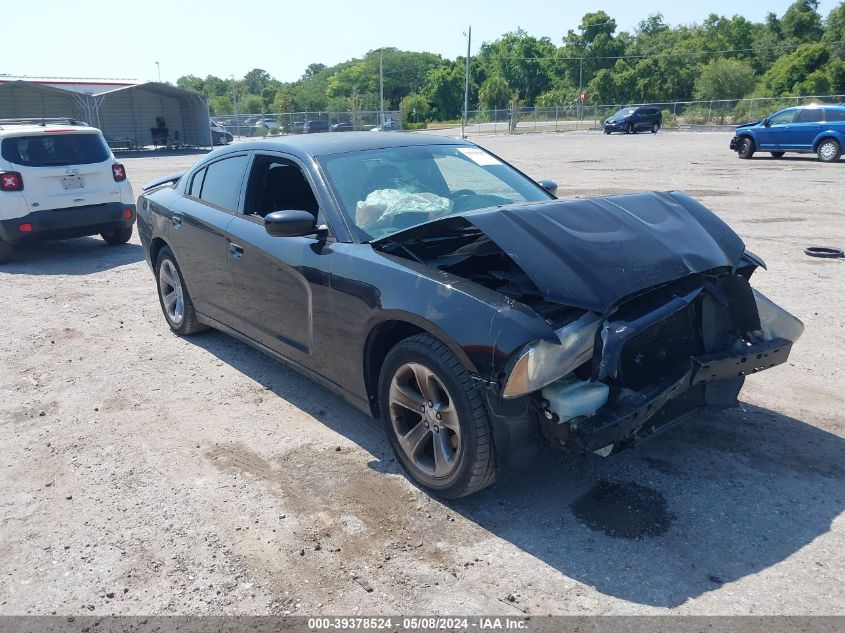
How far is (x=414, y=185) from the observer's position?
4578 millimetres

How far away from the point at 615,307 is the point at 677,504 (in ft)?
3.41

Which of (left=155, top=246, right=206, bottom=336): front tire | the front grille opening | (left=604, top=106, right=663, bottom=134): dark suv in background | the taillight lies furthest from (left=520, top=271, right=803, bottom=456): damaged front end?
(left=604, top=106, right=663, bottom=134): dark suv in background

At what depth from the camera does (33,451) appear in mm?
4336

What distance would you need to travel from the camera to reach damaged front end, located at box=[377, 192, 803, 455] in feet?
10.2

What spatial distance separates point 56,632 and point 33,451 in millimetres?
1869

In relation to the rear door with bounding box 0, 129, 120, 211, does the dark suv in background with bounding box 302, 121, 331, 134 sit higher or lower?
lower

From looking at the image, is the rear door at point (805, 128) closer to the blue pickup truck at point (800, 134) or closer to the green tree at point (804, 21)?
the blue pickup truck at point (800, 134)

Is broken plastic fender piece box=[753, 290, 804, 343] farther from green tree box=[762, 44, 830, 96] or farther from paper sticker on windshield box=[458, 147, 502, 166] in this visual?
green tree box=[762, 44, 830, 96]

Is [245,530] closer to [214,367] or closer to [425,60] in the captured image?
[214,367]

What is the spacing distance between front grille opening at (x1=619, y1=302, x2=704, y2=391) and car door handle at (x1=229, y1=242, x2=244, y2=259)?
2.71 m

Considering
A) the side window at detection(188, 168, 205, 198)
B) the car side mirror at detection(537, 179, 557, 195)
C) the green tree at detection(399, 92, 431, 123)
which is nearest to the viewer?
the car side mirror at detection(537, 179, 557, 195)

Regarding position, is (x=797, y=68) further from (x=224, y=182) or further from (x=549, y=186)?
(x=224, y=182)

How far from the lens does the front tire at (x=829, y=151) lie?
20.6 meters

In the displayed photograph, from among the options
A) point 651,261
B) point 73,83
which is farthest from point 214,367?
point 73,83
